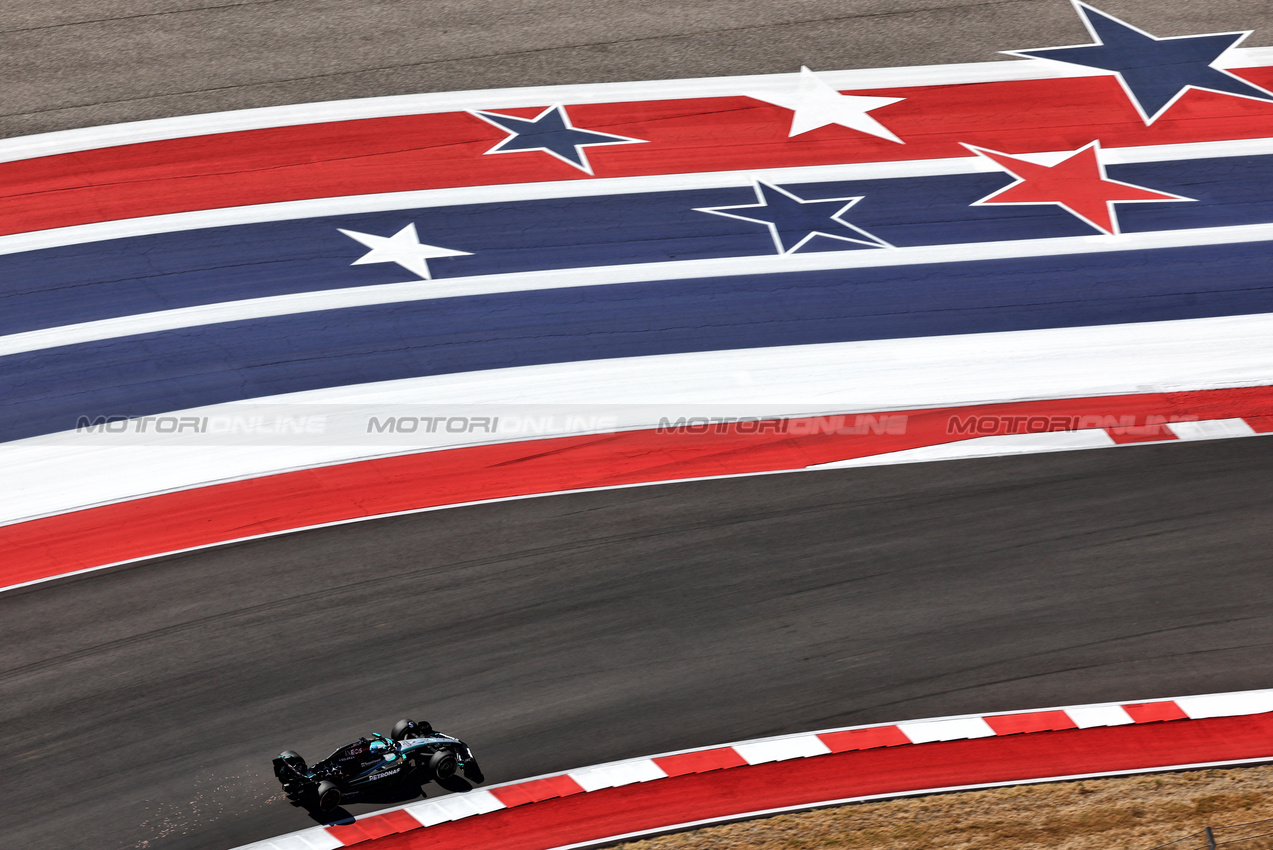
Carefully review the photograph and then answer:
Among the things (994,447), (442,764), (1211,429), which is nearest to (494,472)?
(442,764)

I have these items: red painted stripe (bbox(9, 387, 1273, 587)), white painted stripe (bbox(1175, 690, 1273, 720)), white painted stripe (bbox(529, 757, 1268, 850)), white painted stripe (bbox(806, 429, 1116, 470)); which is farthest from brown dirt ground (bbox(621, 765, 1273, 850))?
red painted stripe (bbox(9, 387, 1273, 587))

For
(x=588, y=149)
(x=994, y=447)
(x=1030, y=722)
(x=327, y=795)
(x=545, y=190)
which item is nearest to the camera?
(x=327, y=795)

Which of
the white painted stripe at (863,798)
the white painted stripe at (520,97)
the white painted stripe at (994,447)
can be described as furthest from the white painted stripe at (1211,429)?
the white painted stripe at (520,97)

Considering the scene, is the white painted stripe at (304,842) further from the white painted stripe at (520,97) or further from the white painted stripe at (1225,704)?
the white painted stripe at (520,97)

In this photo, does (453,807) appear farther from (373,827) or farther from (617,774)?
(617,774)

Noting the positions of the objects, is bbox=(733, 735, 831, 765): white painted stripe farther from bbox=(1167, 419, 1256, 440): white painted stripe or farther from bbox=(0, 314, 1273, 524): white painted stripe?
bbox=(1167, 419, 1256, 440): white painted stripe

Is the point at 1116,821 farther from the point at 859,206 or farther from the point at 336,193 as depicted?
the point at 336,193

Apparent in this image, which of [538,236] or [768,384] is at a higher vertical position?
[538,236]
